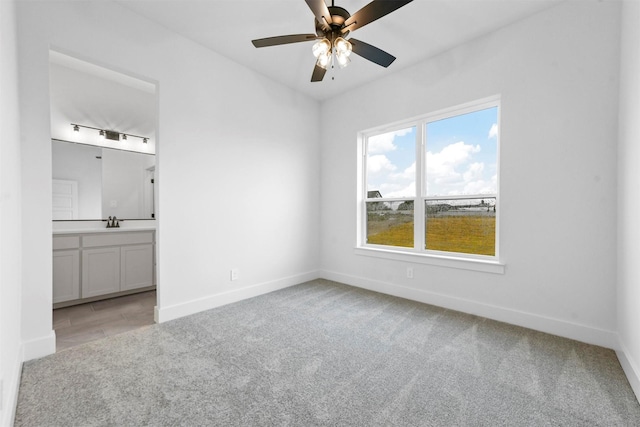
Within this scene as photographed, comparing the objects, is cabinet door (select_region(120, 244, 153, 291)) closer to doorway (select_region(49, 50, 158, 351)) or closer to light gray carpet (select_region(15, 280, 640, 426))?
doorway (select_region(49, 50, 158, 351))

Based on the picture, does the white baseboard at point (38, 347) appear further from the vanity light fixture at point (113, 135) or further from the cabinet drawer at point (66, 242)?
the vanity light fixture at point (113, 135)

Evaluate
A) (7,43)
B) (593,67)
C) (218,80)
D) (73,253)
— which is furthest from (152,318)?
(593,67)

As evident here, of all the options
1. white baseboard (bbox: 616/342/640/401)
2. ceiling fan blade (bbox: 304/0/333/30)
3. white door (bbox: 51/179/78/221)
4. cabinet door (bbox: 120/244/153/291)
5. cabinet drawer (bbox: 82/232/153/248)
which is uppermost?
ceiling fan blade (bbox: 304/0/333/30)

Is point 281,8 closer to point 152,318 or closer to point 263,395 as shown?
point 263,395

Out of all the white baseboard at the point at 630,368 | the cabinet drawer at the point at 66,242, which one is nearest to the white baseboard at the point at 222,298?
the cabinet drawer at the point at 66,242

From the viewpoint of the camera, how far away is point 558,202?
2406 mm

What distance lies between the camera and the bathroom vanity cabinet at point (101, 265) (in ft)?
10.2

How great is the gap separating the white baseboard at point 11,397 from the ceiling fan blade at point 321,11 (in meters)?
2.57

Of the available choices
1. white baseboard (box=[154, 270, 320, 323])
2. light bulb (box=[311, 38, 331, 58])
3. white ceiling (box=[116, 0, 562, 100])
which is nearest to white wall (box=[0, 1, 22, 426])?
white baseboard (box=[154, 270, 320, 323])

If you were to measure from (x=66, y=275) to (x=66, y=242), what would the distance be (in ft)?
A: 1.24

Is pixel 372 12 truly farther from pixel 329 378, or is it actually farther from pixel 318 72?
pixel 329 378

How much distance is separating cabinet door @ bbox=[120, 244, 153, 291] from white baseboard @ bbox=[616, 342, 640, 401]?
4771 mm

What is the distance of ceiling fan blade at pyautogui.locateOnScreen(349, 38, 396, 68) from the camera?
6.68 ft

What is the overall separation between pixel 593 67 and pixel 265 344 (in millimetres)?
3506
